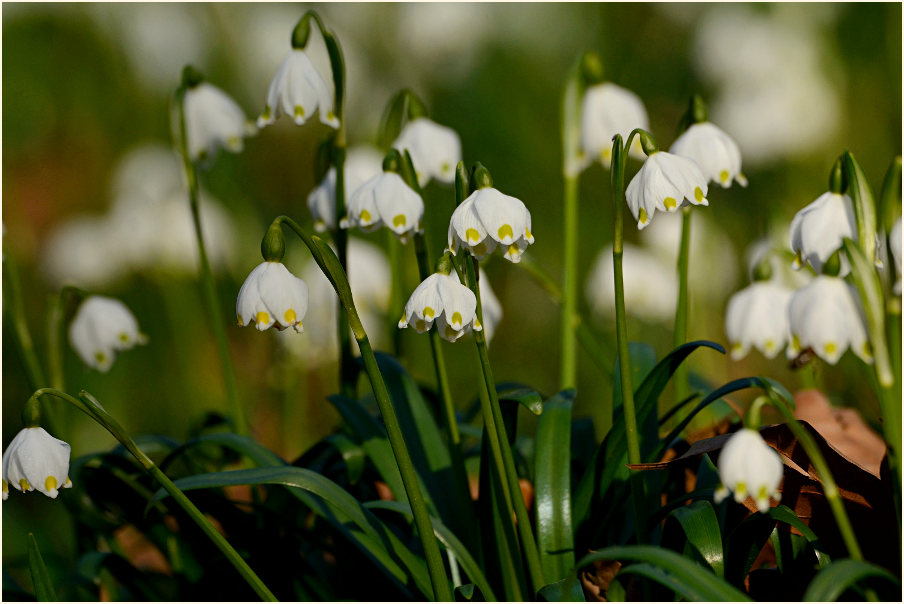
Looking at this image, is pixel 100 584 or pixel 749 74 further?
pixel 749 74

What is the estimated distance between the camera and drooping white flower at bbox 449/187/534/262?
111cm

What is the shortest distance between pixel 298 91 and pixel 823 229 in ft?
2.64

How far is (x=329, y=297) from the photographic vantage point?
2369 mm

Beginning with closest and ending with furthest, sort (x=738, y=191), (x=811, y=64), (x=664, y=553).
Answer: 1. (x=664, y=553)
2. (x=811, y=64)
3. (x=738, y=191)

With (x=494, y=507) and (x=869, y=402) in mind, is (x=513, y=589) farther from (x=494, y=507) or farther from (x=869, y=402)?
Answer: (x=869, y=402)

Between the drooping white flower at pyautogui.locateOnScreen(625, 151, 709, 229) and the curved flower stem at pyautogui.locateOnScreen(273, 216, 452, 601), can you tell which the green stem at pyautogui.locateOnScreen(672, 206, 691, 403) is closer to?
the drooping white flower at pyautogui.locateOnScreen(625, 151, 709, 229)

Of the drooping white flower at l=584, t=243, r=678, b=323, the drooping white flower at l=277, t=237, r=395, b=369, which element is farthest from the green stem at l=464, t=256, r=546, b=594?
the drooping white flower at l=584, t=243, r=678, b=323

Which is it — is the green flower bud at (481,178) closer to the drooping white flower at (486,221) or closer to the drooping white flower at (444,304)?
the drooping white flower at (486,221)

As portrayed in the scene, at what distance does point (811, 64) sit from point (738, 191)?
0.66 m

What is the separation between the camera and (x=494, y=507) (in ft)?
4.42

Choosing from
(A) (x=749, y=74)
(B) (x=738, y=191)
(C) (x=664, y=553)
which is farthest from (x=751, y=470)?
(B) (x=738, y=191)

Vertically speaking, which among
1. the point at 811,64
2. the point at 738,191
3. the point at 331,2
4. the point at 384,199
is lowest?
the point at 384,199

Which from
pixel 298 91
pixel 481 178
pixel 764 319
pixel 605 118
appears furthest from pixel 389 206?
pixel 764 319

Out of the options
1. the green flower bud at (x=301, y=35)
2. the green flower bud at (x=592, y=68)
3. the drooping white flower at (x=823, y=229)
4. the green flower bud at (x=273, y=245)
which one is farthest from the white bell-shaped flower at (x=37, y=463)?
the green flower bud at (x=592, y=68)
